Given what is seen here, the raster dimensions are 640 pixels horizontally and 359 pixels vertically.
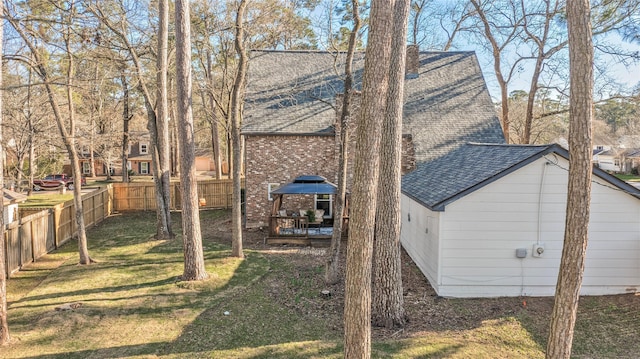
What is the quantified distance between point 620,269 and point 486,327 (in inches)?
162

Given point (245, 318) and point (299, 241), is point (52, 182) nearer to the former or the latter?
point (299, 241)

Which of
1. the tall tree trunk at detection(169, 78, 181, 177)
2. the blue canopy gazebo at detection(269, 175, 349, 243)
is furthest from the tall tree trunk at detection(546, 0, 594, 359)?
the tall tree trunk at detection(169, 78, 181, 177)

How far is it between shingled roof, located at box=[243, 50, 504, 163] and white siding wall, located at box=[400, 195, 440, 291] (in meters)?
3.44

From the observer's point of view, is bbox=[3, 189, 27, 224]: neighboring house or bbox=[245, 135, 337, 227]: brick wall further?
bbox=[245, 135, 337, 227]: brick wall

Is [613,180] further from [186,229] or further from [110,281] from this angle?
[110,281]

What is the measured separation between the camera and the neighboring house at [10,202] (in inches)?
517

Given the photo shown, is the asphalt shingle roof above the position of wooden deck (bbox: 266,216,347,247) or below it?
above

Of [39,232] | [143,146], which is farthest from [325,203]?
[143,146]

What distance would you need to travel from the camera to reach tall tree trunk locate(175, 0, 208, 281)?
30.6 ft

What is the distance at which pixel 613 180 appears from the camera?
8.37 metres

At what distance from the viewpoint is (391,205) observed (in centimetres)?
729

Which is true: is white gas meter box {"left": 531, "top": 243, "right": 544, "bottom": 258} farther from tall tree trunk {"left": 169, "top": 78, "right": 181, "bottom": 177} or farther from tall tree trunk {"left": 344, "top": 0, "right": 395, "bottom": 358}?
tall tree trunk {"left": 169, "top": 78, "right": 181, "bottom": 177}

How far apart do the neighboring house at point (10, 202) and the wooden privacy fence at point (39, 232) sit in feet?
3.10

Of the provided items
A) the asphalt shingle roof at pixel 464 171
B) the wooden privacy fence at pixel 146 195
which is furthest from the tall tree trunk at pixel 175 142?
the asphalt shingle roof at pixel 464 171
